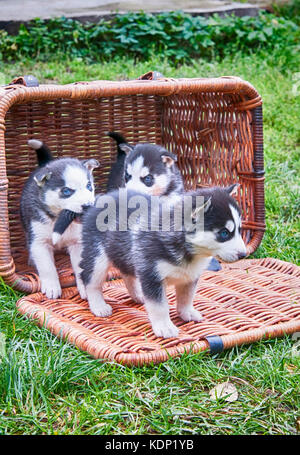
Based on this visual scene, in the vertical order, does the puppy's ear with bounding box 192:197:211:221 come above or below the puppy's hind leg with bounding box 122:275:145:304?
above

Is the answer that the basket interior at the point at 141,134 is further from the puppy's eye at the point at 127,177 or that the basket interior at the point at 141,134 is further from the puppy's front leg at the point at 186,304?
the puppy's front leg at the point at 186,304

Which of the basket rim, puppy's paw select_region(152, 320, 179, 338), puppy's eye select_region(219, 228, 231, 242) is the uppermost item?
the basket rim

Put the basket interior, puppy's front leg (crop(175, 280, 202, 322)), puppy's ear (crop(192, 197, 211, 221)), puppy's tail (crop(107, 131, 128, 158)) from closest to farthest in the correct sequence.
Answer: puppy's ear (crop(192, 197, 211, 221)), puppy's front leg (crop(175, 280, 202, 322)), the basket interior, puppy's tail (crop(107, 131, 128, 158))

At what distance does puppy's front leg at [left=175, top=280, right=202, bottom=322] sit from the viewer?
3.16 m

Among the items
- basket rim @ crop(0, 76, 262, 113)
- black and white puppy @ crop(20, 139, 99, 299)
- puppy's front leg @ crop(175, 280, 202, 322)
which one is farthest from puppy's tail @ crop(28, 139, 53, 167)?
puppy's front leg @ crop(175, 280, 202, 322)

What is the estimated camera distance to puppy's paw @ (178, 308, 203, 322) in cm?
321

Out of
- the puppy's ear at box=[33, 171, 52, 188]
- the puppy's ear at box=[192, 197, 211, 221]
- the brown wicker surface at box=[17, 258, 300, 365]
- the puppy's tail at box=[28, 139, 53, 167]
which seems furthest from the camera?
the puppy's tail at box=[28, 139, 53, 167]

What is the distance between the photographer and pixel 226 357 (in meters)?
2.91

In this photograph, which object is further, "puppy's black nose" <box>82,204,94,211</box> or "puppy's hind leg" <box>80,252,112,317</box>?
"puppy's black nose" <box>82,204,94,211</box>

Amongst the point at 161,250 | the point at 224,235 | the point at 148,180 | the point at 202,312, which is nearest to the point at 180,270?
the point at 161,250

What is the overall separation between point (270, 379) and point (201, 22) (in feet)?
22.0

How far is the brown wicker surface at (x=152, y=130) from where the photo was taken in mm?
3928

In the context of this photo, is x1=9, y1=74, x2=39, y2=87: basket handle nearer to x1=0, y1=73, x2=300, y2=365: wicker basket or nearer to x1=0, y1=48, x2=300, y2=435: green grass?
x1=0, y1=73, x2=300, y2=365: wicker basket

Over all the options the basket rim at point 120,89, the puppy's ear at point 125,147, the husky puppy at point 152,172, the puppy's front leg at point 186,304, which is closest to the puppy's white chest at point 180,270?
the puppy's front leg at point 186,304
